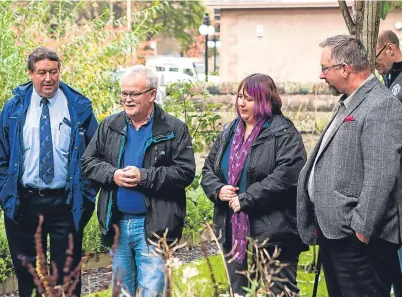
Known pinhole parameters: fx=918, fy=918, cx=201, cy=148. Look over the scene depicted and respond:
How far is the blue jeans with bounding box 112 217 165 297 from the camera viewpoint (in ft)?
19.0

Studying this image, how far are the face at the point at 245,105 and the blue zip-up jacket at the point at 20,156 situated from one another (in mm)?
1179

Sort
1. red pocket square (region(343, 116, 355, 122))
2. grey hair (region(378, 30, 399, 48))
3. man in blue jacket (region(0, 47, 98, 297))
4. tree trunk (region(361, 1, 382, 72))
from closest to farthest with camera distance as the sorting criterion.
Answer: red pocket square (region(343, 116, 355, 122)), man in blue jacket (region(0, 47, 98, 297)), grey hair (region(378, 30, 399, 48)), tree trunk (region(361, 1, 382, 72))

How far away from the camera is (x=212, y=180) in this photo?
5.95 metres

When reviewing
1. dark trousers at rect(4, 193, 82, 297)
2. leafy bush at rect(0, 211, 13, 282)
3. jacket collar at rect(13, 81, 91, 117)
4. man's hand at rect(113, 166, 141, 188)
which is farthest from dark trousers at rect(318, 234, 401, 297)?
leafy bush at rect(0, 211, 13, 282)

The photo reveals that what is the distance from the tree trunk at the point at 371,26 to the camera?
23.2 feet

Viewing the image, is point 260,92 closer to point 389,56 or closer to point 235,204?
point 235,204

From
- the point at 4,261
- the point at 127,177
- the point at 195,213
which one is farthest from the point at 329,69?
the point at 195,213

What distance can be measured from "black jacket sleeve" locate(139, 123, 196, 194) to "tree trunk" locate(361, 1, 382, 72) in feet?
6.14

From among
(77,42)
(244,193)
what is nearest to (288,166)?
(244,193)

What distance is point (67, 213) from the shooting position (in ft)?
20.9

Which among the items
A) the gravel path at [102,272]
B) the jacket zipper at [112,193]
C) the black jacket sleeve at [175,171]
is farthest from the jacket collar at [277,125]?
the gravel path at [102,272]

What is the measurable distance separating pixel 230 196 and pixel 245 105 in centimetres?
58

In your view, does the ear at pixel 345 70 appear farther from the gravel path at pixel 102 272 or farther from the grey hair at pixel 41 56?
the gravel path at pixel 102 272

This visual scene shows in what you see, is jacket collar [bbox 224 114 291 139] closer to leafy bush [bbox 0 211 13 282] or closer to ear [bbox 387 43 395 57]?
ear [bbox 387 43 395 57]
